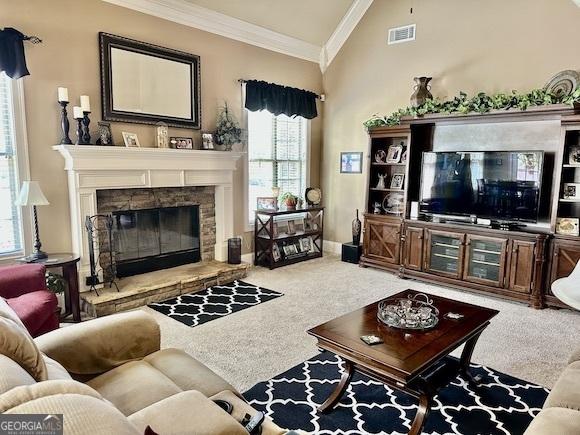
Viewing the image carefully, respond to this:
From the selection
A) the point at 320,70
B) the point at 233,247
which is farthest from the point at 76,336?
the point at 320,70

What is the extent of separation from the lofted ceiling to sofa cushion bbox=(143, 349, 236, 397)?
423 centimetres

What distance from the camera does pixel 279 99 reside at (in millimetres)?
5898

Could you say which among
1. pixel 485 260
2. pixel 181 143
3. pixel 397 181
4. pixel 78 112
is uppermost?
pixel 78 112

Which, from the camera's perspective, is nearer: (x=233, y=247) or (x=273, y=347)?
(x=273, y=347)

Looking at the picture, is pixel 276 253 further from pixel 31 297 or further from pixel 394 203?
pixel 31 297

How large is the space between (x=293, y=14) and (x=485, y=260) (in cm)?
417

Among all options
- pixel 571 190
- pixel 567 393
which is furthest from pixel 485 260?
pixel 567 393

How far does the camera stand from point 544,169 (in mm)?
4578

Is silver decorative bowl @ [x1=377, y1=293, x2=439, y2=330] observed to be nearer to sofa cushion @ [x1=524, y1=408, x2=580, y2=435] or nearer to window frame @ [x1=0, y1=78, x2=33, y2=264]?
sofa cushion @ [x1=524, y1=408, x2=580, y2=435]

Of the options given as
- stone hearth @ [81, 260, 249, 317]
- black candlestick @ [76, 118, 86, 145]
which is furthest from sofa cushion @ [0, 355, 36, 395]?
black candlestick @ [76, 118, 86, 145]

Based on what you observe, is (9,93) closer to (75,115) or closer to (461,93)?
(75,115)

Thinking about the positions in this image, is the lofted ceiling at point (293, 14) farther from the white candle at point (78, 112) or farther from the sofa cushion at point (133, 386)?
the sofa cushion at point (133, 386)

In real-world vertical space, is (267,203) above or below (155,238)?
above

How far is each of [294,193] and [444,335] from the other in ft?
14.7
